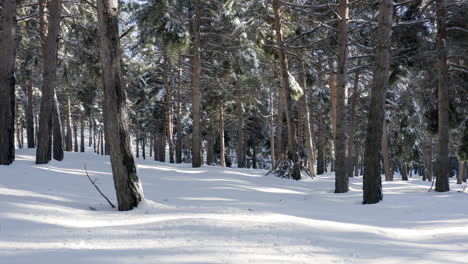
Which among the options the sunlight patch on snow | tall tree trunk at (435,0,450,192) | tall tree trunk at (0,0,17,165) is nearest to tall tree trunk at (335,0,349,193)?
tall tree trunk at (435,0,450,192)

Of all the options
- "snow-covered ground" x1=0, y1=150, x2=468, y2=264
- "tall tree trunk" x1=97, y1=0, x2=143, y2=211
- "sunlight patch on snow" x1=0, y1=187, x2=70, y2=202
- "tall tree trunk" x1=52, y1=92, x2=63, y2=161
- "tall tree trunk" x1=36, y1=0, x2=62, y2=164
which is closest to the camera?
"snow-covered ground" x1=0, y1=150, x2=468, y2=264

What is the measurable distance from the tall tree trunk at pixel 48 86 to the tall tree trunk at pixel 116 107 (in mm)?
5995

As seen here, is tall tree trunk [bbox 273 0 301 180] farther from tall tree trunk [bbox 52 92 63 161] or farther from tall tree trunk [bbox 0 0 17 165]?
tall tree trunk [bbox 52 92 63 161]

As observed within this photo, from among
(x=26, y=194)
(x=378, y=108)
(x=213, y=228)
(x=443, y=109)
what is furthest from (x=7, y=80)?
(x=443, y=109)

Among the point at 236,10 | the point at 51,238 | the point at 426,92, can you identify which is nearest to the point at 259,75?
the point at 236,10

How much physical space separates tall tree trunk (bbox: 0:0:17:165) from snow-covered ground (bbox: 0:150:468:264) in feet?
4.66

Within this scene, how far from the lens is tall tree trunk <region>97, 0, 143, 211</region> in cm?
580

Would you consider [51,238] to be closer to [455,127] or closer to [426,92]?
[426,92]

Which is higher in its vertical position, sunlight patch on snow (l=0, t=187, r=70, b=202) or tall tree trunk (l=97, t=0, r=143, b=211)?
tall tree trunk (l=97, t=0, r=143, b=211)

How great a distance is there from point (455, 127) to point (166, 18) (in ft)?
39.5

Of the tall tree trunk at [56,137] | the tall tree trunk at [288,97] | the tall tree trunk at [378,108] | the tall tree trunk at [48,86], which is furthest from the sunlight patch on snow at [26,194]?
the tall tree trunk at [288,97]

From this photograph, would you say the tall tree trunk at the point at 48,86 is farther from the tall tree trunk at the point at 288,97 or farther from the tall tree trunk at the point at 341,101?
the tall tree trunk at the point at 341,101

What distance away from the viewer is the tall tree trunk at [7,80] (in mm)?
9500

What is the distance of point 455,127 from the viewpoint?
13.2m
